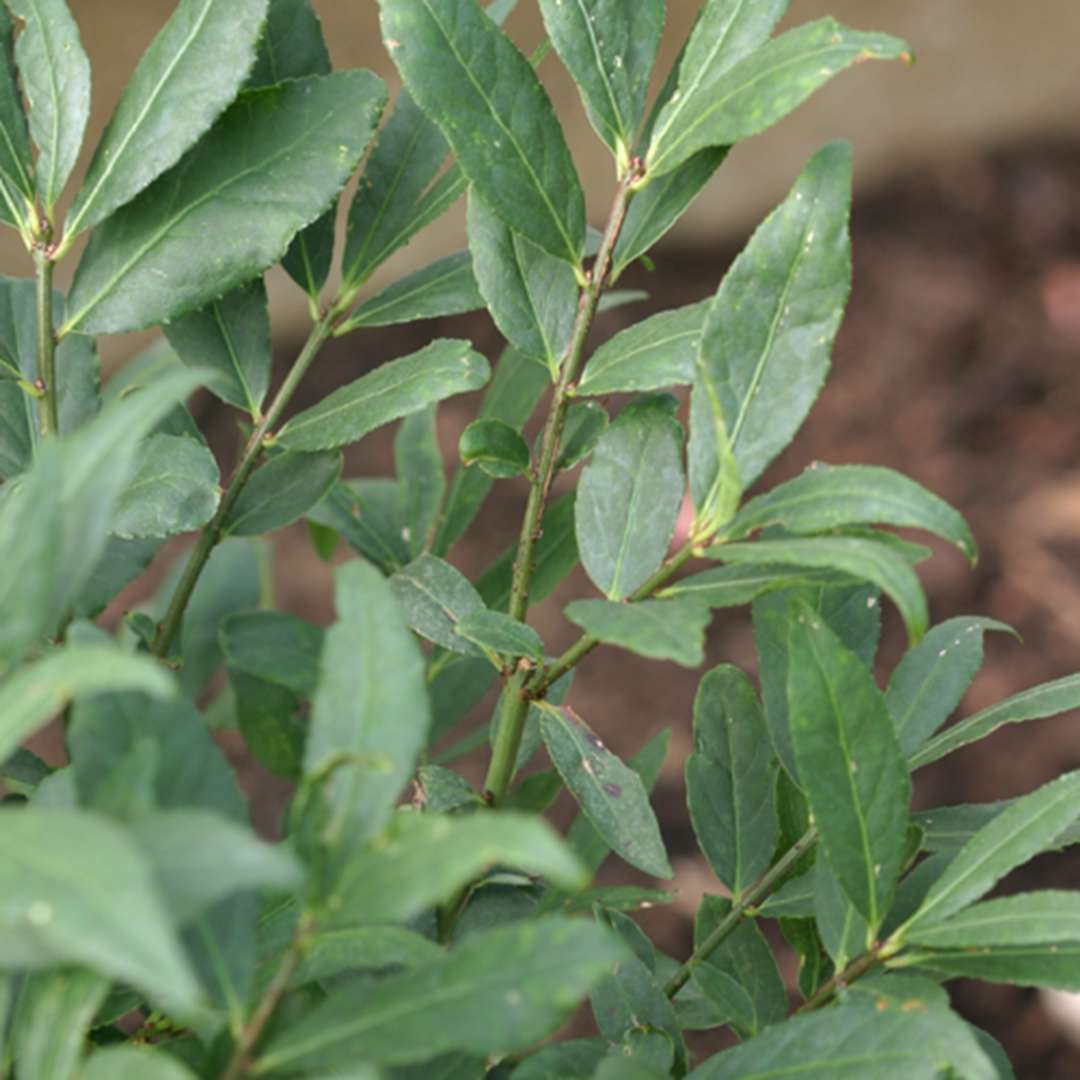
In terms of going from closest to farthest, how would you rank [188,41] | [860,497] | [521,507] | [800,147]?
[860,497]
[188,41]
[521,507]
[800,147]

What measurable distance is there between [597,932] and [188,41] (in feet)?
1.31

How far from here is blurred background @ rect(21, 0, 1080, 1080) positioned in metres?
2.02

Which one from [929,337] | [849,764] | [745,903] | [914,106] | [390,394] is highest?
[390,394]

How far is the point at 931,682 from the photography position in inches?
26.2

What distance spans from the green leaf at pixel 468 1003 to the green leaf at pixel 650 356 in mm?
247

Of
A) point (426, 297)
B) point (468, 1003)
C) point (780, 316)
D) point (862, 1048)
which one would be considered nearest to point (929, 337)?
point (426, 297)

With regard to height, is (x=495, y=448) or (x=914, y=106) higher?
(x=495, y=448)

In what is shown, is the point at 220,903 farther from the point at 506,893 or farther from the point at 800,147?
the point at 800,147

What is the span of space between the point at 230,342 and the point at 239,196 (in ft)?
0.32

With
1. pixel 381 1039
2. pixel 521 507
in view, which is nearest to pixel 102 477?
pixel 381 1039

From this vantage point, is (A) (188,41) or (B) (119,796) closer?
(B) (119,796)

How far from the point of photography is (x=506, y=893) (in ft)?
2.19

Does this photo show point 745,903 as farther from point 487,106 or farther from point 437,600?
point 487,106

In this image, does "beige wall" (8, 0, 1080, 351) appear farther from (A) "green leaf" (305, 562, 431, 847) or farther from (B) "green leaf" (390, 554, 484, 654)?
(A) "green leaf" (305, 562, 431, 847)
